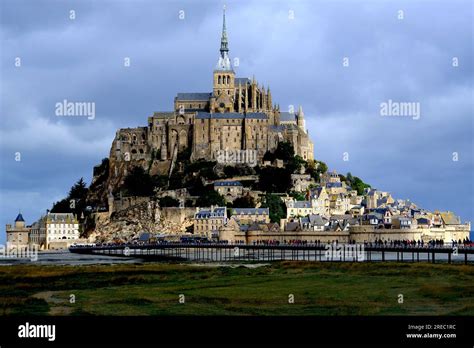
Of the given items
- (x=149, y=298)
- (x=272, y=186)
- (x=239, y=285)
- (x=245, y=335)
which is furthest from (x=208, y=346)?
(x=272, y=186)

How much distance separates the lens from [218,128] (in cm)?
16162

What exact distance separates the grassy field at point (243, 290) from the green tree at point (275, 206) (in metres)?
57.2

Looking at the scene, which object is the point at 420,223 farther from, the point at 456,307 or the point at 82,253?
the point at 456,307

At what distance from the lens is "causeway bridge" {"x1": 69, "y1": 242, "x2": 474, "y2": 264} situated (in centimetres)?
10562

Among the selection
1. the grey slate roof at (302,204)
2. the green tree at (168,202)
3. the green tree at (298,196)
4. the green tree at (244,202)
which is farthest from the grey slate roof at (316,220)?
the green tree at (168,202)

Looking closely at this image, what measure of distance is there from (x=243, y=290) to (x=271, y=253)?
5967 centimetres

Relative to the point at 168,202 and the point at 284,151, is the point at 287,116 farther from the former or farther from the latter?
the point at 168,202

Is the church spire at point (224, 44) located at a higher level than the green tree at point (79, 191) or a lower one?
higher

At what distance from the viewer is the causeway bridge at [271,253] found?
106m

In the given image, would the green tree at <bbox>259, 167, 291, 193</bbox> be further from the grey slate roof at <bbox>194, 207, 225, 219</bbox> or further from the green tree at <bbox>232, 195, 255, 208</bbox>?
the grey slate roof at <bbox>194, 207, 225, 219</bbox>

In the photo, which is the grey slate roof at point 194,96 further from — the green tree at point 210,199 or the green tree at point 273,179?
the green tree at point 210,199

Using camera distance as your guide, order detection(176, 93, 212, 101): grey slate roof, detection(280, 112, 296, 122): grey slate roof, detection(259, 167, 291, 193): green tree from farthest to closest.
Result: 1. detection(176, 93, 212, 101): grey slate roof
2. detection(280, 112, 296, 122): grey slate roof
3. detection(259, 167, 291, 193): green tree

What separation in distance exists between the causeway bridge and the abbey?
24835 millimetres

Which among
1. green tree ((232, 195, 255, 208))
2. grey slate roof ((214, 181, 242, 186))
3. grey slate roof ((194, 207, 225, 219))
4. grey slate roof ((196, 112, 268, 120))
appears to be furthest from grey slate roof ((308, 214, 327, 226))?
grey slate roof ((196, 112, 268, 120))
